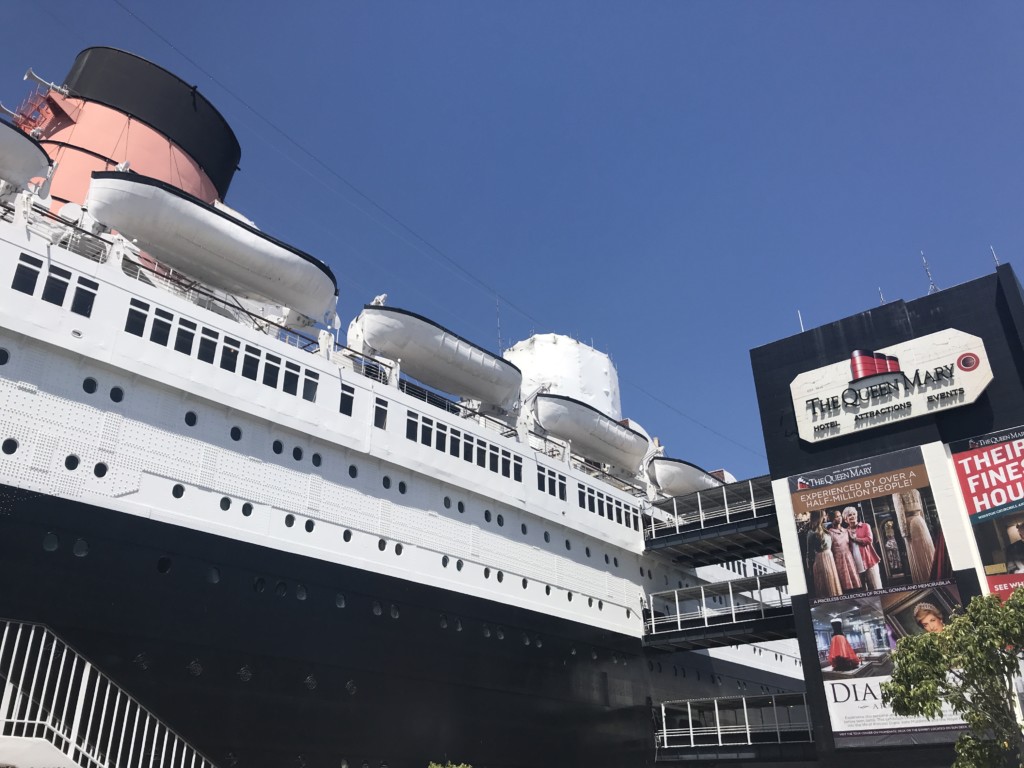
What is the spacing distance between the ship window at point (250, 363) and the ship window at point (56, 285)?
11.0 feet

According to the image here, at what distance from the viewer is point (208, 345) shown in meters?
14.9

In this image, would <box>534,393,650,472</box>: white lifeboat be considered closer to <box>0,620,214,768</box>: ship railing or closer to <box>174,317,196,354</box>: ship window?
<box>174,317,196,354</box>: ship window

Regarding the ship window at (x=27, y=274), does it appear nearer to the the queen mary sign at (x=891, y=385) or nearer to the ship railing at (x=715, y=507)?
the the queen mary sign at (x=891, y=385)

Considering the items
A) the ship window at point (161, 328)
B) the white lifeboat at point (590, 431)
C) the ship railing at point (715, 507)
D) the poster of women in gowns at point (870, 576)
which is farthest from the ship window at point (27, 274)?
the ship railing at point (715, 507)

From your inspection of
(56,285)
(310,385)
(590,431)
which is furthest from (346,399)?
(590,431)

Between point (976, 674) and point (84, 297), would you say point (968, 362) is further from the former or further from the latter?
point (84, 297)

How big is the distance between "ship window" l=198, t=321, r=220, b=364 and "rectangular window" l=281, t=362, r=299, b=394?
159cm

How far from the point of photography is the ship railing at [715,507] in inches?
925

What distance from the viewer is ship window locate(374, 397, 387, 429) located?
1759 centimetres

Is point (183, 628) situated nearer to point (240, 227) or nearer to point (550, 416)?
point (240, 227)

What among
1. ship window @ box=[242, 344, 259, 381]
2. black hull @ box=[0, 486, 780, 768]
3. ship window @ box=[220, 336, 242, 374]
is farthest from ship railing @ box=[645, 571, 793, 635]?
ship window @ box=[220, 336, 242, 374]

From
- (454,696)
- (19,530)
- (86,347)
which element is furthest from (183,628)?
(454,696)

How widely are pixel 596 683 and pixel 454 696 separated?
562 cm

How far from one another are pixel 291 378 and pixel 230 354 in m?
1.38
